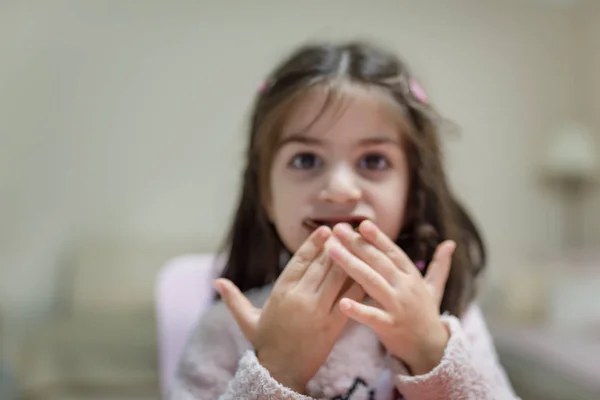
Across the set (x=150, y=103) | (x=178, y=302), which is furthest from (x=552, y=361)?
(x=150, y=103)

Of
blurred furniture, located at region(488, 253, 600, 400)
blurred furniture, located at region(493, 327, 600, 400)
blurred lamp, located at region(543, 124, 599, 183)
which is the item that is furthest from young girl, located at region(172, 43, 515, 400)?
blurred lamp, located at region(543, 124, 599, 183)

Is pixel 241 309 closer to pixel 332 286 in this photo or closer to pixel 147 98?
pixel 332 286

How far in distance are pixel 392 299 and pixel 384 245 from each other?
38mm

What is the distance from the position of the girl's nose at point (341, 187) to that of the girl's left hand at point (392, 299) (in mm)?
22

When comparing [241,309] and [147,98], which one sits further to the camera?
[147,98]

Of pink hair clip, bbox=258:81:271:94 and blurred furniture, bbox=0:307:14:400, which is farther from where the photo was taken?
blurred furniture, bbox=0:307:14:400

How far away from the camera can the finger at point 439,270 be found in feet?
1.45

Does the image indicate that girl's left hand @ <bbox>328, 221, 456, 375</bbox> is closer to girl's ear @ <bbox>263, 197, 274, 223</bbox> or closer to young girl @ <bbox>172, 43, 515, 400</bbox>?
young girl @ <bbox>172, 43, 515, 400</bbox>

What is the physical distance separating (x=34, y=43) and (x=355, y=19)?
95 centimetres

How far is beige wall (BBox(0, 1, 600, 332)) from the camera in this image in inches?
→ 67.0

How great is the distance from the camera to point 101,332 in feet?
5.41

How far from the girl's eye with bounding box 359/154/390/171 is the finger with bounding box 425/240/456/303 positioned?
8cm

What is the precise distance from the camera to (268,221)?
0.54 m

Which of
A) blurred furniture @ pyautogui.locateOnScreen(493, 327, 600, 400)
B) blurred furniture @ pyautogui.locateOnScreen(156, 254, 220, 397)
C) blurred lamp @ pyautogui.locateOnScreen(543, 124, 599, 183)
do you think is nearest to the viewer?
blurred furniture @ pyautogui.locateOnScreen(156, 254, 220, 397)
